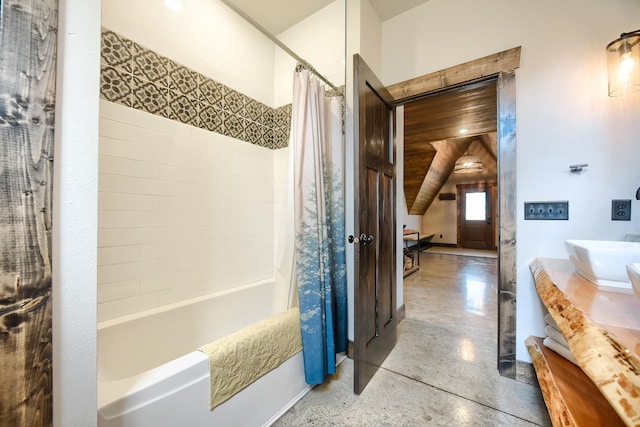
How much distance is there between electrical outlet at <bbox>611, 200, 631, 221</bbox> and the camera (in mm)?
1319

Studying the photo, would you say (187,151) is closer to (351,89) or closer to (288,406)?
(351,89)

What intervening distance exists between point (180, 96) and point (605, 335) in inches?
87.7

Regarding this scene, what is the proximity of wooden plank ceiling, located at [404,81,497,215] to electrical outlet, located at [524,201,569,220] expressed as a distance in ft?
3.02

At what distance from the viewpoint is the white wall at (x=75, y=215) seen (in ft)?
1.95

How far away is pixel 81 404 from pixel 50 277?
0.35m

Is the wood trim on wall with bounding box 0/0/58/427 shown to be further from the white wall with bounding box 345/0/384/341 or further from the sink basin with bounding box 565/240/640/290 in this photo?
the sink basin with bounding box 565/240/640/290

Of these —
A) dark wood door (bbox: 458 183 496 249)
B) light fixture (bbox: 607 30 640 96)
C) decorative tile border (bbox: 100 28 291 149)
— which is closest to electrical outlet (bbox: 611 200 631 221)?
light fixture (bbox: 607 30 640 96)

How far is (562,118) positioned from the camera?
4.83ft

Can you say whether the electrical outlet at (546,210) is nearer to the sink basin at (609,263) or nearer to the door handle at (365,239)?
the sink basin at (609,263)

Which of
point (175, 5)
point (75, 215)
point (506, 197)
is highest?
point (175, 5)

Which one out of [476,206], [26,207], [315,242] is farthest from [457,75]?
[476,206]

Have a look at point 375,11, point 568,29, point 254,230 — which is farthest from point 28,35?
point 568,29

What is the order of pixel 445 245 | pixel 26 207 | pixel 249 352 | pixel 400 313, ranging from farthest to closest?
pixel 445 245
pixel 400 313
pixel 249 352
pixel 26 207

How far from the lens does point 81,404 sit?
2.06 feet
